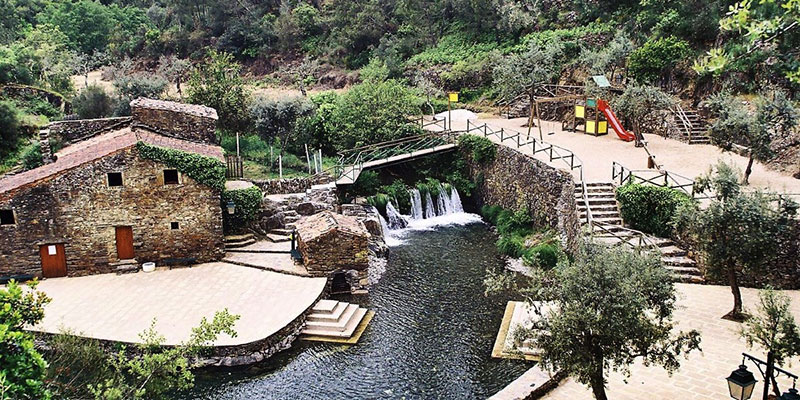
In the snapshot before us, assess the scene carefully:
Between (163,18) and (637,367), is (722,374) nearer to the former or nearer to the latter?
(637,367)

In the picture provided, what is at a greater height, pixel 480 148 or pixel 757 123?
pixel 757 123

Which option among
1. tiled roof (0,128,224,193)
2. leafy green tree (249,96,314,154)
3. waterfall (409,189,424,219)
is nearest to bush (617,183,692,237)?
waterfall (409,189,424,219)

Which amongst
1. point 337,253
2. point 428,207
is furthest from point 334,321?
point 428,207

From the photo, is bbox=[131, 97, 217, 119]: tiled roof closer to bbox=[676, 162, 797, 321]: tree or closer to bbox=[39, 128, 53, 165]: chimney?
bbox=[39, 128, 53, 165]: chimney

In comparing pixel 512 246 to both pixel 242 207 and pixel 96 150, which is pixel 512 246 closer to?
pixel 242 207

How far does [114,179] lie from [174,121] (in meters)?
5.21

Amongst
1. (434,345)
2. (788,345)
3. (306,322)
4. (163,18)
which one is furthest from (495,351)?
(163,18)

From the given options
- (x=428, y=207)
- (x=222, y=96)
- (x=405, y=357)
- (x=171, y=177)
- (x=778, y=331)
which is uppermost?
(x=222, y=96)

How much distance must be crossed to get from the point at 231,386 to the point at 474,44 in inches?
1389

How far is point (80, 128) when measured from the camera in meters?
29.4

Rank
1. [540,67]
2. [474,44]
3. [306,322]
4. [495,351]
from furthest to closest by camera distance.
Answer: [474,44], [540,67], [306,322], [495,351]

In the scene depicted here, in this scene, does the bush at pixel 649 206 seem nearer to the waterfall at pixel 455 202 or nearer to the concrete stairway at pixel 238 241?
the waterfall at pixel 455 202

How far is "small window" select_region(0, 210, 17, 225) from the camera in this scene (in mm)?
22125

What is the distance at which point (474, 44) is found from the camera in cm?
4750
